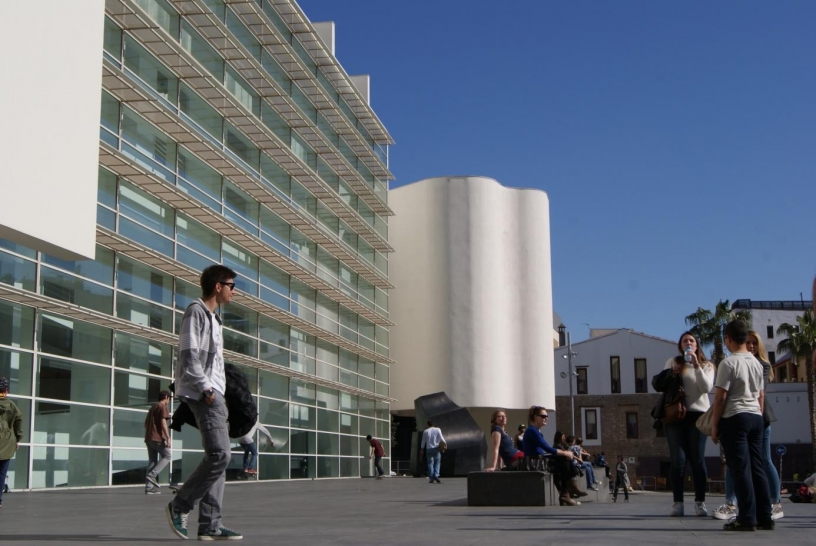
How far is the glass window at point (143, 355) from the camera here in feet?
78.3

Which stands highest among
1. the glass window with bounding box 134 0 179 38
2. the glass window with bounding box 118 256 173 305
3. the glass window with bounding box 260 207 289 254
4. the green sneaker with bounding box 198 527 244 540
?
the glass window with bounding box 134 0 179 38

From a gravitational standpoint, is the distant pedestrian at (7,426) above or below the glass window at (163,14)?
below

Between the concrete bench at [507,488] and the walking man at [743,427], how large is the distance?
162 inches

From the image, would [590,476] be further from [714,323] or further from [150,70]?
[714,323]

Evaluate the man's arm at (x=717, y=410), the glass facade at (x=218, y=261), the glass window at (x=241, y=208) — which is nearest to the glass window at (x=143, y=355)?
the glass facade at (x=218, y=261)

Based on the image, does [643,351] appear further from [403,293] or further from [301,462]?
[301,462]

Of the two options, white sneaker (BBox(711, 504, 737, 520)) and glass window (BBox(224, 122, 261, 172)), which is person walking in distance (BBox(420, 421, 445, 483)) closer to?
glass window (BBox(224, 122, 261, 172))

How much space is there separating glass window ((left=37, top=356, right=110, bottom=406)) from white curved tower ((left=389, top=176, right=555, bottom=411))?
2875 centimetres

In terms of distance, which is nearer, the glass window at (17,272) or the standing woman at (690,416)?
the standing woman at (690,416)

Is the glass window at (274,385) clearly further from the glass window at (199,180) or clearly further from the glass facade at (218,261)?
the glass window at (199,180)

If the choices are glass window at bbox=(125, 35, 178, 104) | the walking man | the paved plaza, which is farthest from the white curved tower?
the walking man

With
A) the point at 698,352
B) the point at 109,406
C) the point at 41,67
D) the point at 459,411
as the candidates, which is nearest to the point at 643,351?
the point at 459,411

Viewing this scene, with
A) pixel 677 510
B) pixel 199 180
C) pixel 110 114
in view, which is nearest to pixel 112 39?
pixel 110 114

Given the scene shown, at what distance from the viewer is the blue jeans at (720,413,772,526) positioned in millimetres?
7273
